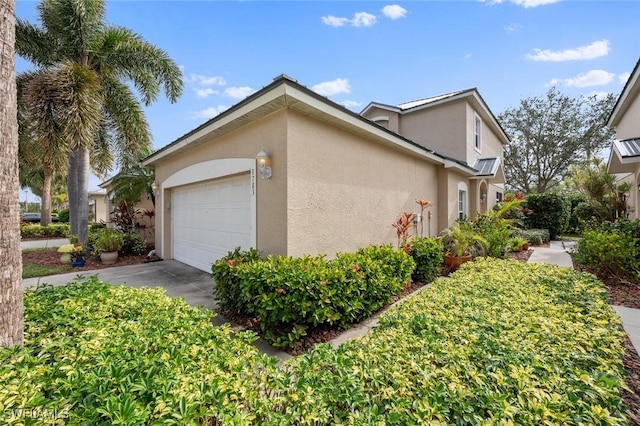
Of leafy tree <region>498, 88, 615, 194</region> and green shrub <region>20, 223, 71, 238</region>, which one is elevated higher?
leafy tree <region>498, 88, 615, 194</region>

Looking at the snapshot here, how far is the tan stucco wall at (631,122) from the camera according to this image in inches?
428

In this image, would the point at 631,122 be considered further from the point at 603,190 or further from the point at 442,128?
the point at 442,128

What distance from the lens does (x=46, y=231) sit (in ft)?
69.8

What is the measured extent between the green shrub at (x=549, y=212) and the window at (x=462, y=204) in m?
6.62

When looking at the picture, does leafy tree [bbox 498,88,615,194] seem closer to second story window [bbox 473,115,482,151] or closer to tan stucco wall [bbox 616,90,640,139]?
tan stucco wall [bbox 616,90,640,139]

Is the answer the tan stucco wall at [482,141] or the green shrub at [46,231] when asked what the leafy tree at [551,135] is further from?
the green shrub at [46,231]

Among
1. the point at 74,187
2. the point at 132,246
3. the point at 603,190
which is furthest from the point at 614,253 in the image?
the point at 74,187

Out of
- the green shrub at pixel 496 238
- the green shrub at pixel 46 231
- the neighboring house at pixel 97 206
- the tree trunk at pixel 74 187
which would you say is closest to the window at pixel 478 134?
the green shrub at pixel 496 238

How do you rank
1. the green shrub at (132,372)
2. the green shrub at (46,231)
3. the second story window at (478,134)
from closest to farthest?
the green shrub at (132,372) → the second story window at (478,134) → the green shrub at (46,231)

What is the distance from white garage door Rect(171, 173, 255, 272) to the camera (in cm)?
696

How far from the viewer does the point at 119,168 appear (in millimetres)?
13562

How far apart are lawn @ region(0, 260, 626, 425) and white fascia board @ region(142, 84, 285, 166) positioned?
380cm

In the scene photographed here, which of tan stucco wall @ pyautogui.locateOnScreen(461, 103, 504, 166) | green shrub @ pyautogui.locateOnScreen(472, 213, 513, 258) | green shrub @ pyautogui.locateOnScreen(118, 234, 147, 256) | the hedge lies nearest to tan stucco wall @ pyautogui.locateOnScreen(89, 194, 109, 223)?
green shrub @ pyautogui.locateOnScreen(118, 234, 147, 256)

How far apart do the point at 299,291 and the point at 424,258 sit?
15.8 ft
